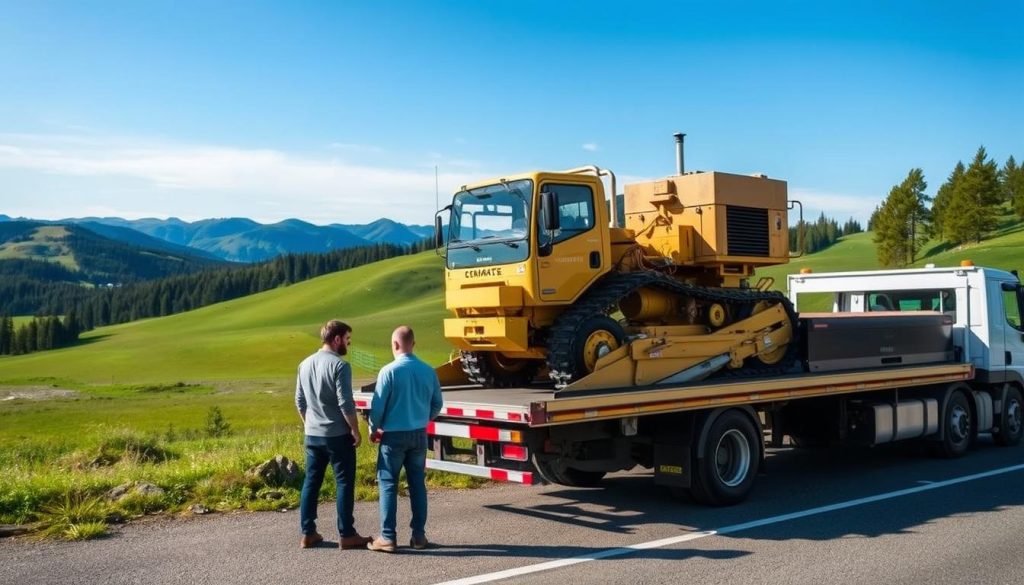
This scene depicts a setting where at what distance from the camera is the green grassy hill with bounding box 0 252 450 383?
89562 millimetres

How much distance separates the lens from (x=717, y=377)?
11.1 m

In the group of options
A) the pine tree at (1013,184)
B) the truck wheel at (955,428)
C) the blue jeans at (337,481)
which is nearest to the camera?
the blue jeans at (337,481)

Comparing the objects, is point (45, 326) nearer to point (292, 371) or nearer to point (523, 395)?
point (292, 371)

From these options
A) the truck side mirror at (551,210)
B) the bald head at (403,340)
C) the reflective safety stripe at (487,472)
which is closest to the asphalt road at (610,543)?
the reflective safety stripe at (487,472)

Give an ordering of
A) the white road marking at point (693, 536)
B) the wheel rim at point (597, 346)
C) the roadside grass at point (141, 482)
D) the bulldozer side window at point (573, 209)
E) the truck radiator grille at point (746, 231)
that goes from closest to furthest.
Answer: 1. the white road marking at point (693, 536)
2. the roadside grass at point (141, 482)
3. the wheel rim at point (597, 346)
4. the bulldozer side window at point (573, 209)
5. the truck radiator grille at point (746, 231)

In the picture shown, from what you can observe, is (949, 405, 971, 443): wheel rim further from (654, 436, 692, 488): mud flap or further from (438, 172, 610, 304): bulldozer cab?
(438, 172, 610, 304): bulldozer cab

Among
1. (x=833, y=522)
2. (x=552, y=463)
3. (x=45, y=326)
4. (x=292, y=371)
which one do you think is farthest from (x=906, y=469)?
(x=45, y=326)

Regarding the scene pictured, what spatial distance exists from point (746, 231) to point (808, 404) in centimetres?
254

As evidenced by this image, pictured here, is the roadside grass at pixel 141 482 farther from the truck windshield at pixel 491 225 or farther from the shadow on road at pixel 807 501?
the truck windshield at pixel 491 225

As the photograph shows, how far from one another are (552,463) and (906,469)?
6022 mm

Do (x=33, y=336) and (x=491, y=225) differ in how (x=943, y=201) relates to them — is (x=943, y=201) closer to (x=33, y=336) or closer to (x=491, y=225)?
(x=491, y=225)

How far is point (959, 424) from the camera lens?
44.2 feet

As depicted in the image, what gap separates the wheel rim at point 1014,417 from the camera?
14516mm

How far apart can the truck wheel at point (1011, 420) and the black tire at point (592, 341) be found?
26.6 feet
